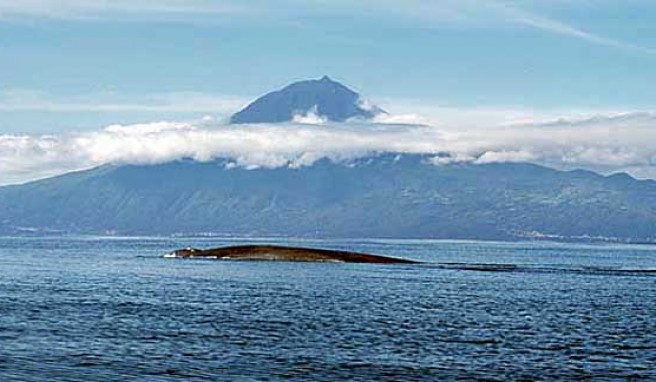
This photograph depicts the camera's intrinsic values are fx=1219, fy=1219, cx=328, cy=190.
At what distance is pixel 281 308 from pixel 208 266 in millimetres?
79165

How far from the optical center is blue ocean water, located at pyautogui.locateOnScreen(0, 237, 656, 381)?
5425 centimetres

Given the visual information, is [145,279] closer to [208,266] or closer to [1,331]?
[208,266]

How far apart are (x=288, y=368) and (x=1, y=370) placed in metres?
12.4

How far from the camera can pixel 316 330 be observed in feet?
238

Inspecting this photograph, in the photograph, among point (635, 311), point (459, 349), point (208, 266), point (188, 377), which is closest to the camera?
point (188, 377)

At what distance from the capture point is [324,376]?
5247cm

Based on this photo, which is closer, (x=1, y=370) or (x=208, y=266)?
(x=1, y=370)

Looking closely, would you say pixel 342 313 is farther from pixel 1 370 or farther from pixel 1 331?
pixel 1 370

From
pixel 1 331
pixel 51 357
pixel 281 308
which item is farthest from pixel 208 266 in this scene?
pixel 51 357

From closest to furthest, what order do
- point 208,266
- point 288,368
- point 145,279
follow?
1. point 288,368
2. point 145,279
3. point 208,266

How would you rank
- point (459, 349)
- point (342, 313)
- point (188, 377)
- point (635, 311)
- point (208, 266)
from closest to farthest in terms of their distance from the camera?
1. point (188, 377)
2. point (459, 349)
3. point (342, 313)
4. point (635, 311)
5. point (208, 266)

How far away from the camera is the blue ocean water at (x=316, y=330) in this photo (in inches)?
2136

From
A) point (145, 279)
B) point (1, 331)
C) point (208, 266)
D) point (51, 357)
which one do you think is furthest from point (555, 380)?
point (208, 266)

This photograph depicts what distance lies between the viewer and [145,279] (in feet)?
423
